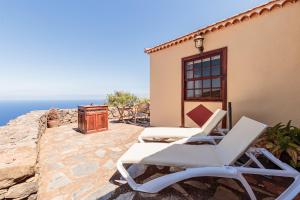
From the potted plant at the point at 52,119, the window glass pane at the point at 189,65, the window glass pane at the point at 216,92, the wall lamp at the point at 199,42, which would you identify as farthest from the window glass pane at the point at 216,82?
the potted plant at the point at 52,119

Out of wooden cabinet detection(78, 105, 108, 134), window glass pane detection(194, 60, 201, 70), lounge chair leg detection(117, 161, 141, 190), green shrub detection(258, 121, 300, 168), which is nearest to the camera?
lounge chair leg detection(117, 161, 141, 190)

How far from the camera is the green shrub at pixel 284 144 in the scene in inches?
90.7

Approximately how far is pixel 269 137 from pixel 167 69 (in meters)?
4.11

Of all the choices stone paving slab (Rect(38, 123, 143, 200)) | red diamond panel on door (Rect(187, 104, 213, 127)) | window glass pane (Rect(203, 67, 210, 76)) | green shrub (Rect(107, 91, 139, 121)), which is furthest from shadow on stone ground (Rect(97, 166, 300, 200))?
green shrub (Rect(107, 91, 139, 121))

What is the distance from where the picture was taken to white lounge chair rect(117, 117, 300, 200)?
1583 mm

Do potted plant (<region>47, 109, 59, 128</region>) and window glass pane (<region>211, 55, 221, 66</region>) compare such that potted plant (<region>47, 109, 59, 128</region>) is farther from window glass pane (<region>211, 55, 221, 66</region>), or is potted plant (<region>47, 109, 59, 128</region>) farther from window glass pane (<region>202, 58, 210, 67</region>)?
window glass pane (<region>211, 55, 221, 66</region>)

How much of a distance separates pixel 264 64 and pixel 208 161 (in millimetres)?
3298

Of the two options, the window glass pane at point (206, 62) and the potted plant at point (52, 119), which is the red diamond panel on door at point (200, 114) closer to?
the window glass pane at point (206, 62)

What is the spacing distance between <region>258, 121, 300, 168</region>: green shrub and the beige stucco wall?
87 centimetres

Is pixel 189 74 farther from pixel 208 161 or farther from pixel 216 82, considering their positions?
pixel 208 161

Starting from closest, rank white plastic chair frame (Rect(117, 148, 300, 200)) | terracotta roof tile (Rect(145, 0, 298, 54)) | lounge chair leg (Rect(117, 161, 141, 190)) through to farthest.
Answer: white plastic chair frame (Rect(117, 148, 300, 200)) < lounge chair leg (Rect(117, 161, 141, 190)) < terracotta roof tile (Rect(145, 0, 298, 54))

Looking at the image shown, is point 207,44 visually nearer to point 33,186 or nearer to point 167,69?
point 167,69

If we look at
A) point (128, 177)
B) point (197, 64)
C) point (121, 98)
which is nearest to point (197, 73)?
point (197, 64)

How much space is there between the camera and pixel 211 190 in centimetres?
202
